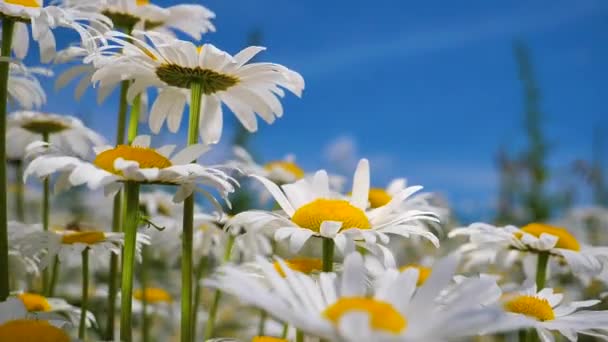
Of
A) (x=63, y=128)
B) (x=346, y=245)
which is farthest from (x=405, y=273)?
(x=63, y=128)

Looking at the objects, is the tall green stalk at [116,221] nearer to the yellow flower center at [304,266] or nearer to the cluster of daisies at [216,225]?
the cluster of daisies at [216,225]

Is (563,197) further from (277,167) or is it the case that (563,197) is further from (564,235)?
(564,235)

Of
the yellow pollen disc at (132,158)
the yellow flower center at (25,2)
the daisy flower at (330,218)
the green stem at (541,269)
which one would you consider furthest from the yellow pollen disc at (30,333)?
the green stem at (541,269)

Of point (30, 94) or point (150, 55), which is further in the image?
point (30, 94)

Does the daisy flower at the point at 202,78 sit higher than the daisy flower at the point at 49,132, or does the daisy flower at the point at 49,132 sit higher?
the daisy flower at the point at 202,78

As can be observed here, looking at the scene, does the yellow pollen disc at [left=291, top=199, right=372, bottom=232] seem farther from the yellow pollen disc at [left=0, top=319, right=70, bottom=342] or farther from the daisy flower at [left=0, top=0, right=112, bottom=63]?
the daisy flower at [left=0, top=0, right=112, bottom=63]
